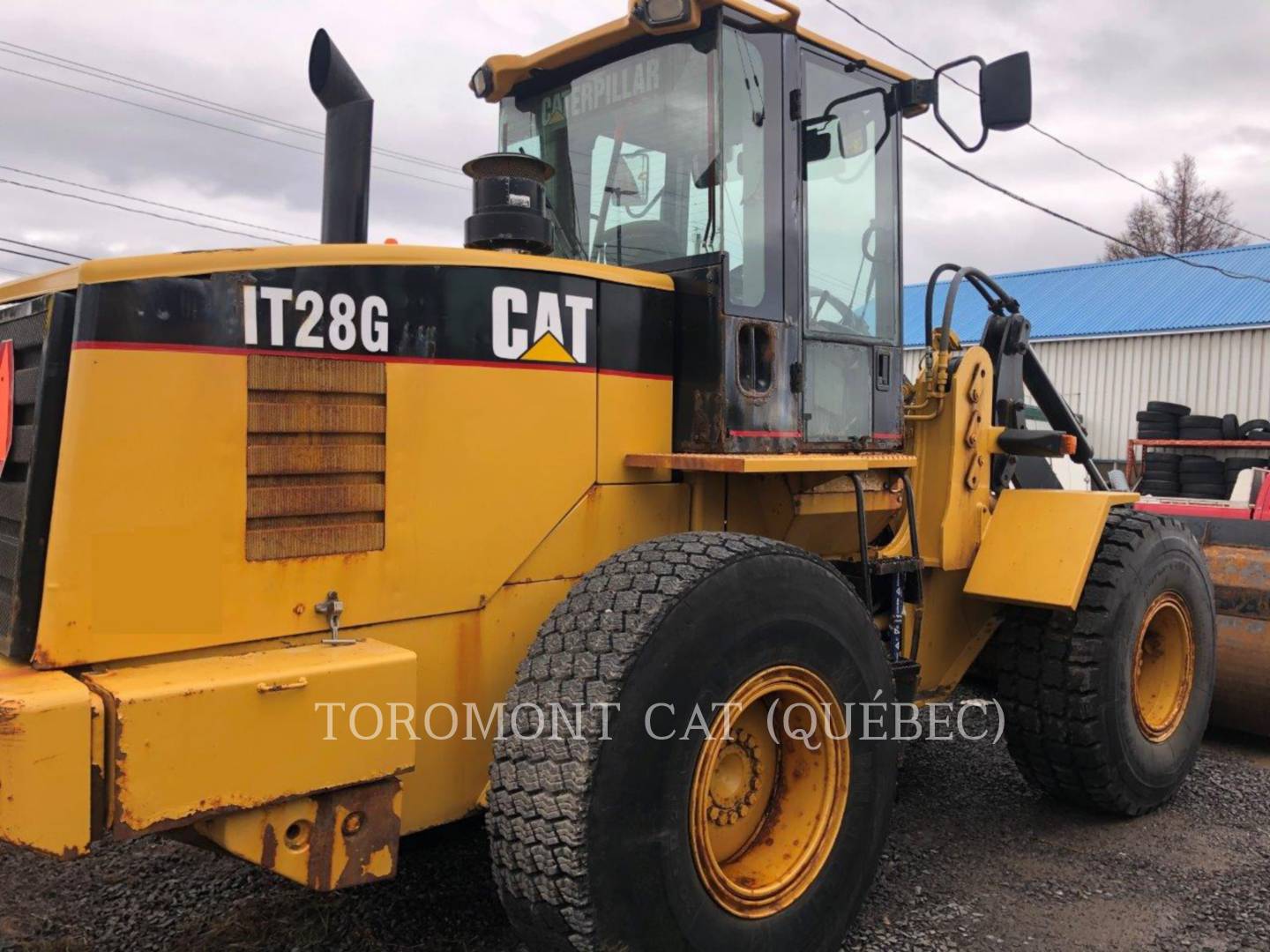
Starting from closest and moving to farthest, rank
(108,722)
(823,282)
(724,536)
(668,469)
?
(108,722) → (724,536) → (668,469) → (823,282)

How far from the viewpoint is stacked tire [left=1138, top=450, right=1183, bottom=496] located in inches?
662

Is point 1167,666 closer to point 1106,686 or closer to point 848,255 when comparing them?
point 1106,686

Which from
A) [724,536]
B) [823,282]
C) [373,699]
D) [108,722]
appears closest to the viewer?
[108,722]

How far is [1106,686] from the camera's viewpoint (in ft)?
14.1

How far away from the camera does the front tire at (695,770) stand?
2.48 meters

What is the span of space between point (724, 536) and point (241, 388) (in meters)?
1.31

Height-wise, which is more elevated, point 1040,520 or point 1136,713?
point 1040,520

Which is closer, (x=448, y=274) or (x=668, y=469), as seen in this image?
(x=448, y=274)

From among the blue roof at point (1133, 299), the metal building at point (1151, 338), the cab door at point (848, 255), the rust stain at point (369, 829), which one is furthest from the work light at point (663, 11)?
the blue roof at point (1133, 299)

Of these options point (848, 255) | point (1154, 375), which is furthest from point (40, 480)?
point (1154, 375)

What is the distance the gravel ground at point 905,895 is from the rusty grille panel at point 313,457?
1.35m

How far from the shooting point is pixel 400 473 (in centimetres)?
277

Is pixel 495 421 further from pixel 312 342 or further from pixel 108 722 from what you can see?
pixel 108 722

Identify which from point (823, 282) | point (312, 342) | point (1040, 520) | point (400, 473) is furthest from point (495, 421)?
point (1040, 520)
